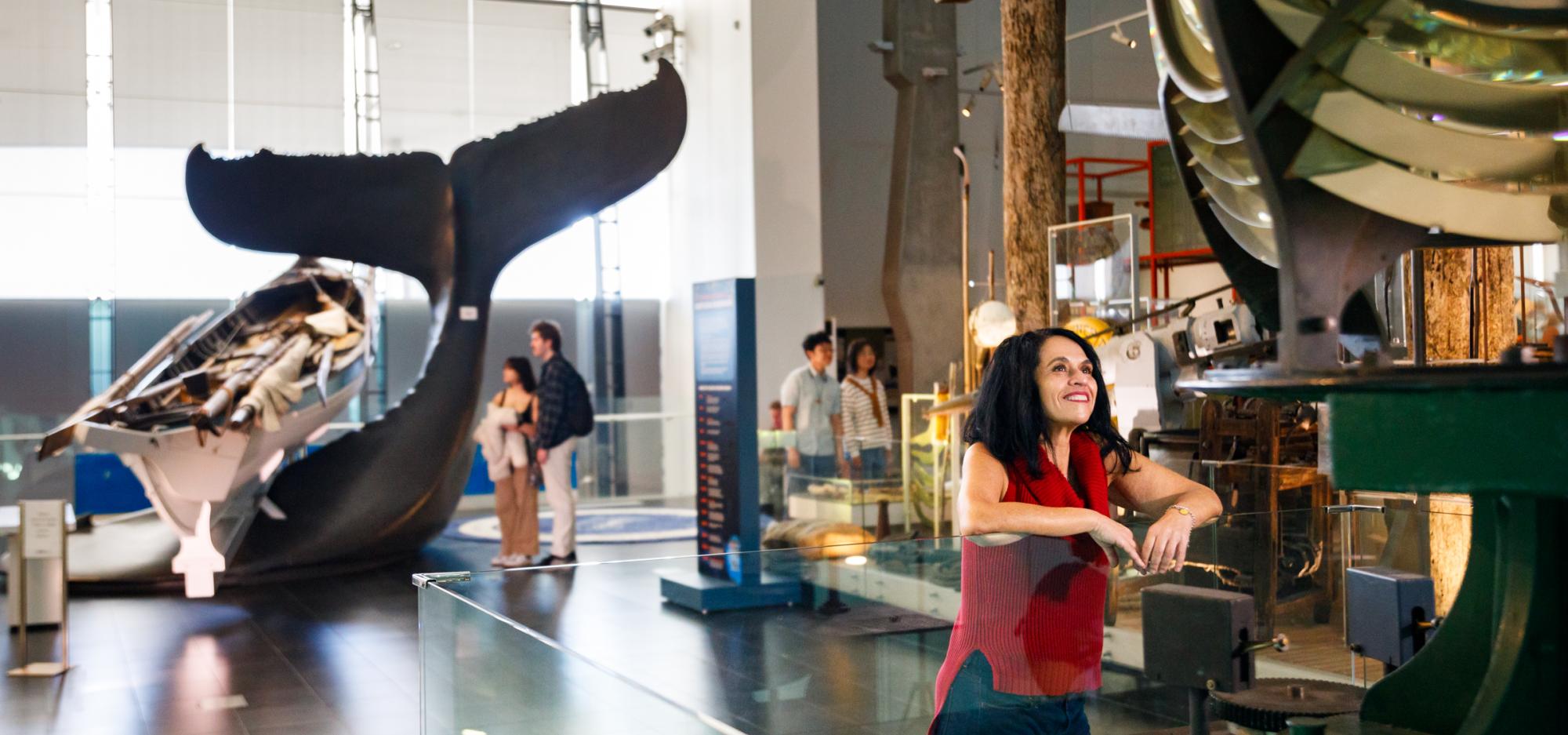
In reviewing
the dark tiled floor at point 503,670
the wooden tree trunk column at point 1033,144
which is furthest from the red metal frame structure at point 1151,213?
the dark tiled floor at point 503,670

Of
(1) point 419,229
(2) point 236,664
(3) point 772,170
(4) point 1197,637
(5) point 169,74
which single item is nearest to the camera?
(4) point 1197,637

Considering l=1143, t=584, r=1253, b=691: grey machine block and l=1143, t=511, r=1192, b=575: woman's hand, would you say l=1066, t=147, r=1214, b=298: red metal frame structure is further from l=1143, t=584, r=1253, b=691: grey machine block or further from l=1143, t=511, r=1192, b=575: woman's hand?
l=1143, t=511, r=1192, b=575: woman's hand

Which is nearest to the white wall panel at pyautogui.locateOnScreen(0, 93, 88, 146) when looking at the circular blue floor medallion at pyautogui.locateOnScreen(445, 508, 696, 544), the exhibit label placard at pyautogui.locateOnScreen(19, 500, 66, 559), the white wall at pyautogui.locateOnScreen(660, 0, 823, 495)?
the circular blue floor medallion at pyautogui.locateOnScreen(445, 508, 696, 544)

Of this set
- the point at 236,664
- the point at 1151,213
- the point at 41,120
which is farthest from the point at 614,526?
the point at 41,120

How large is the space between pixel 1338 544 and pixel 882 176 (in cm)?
1148

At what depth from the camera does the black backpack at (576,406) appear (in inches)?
352

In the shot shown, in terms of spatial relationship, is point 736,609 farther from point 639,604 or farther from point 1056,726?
point 639,604

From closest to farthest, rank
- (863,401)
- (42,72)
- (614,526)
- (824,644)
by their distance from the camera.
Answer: (824,644), (863,401), (614,526), (42,72)

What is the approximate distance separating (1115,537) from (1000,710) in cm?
38

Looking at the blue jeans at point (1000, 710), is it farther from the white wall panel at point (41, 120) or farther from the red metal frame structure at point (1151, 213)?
the white wall panel at point (41, 120)

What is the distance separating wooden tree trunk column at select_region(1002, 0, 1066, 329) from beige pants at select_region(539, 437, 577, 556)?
302 cm

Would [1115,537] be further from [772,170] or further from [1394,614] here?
[772,170]

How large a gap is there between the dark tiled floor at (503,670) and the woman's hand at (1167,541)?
51 centimetres

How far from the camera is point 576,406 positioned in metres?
8.96
